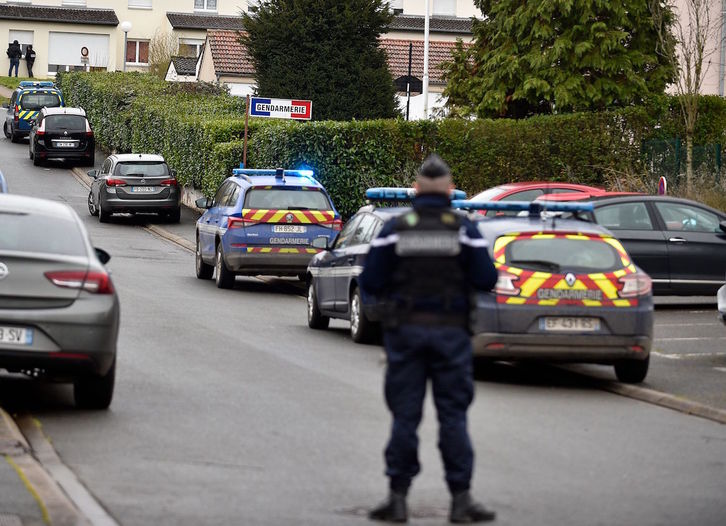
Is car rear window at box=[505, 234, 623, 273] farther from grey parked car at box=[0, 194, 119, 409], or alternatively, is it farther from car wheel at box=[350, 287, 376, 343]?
grey parked car at box=[0, 194, 119, 409]

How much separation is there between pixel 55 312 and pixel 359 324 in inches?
234

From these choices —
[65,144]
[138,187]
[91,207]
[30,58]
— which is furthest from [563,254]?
[30,58]

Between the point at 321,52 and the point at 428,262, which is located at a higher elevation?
the point at 321,52

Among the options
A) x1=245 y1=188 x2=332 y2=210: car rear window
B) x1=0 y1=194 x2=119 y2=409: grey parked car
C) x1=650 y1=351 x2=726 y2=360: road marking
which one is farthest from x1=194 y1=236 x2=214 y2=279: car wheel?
x1=0 y1=194 x2=119 y2=409: grey parked car

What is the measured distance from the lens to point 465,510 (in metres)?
7.60

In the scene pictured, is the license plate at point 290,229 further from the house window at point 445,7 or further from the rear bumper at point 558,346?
the house window at point 445,7

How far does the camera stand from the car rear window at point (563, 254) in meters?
13.3

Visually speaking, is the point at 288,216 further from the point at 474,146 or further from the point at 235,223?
the point at 474,146

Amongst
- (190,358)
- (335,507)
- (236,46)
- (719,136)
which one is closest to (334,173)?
(719,136)

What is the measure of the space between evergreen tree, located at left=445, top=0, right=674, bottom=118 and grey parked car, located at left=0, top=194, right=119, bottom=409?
25688 millimetres

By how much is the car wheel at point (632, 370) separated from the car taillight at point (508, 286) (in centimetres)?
131

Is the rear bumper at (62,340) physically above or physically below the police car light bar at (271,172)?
below

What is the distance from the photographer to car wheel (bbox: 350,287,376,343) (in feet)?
53.5

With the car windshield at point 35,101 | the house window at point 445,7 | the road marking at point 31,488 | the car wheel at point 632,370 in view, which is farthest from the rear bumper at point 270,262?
the house window at point 445,7
